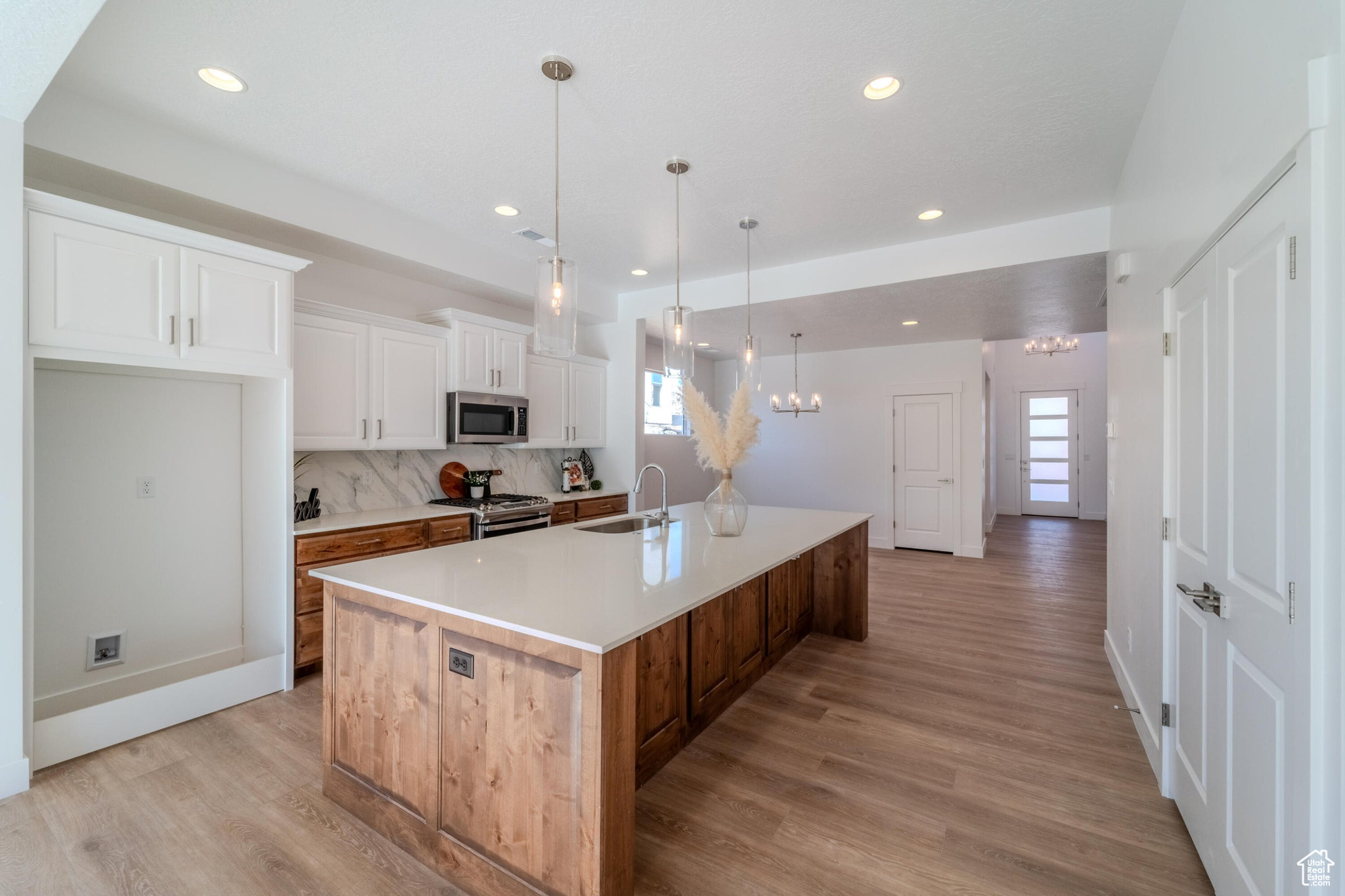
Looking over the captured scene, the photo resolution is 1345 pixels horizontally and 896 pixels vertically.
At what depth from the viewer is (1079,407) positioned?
967 cm

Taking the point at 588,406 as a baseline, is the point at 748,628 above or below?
below

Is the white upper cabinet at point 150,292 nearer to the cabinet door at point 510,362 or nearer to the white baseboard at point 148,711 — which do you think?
the white baseboard at point 148,711

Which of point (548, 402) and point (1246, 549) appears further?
point (548, 402)

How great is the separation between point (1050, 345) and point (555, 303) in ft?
29.2

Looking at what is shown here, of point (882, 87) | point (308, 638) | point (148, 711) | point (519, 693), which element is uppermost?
Answer: point (882, 87)

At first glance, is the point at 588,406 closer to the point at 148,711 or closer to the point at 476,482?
the point at 476,482

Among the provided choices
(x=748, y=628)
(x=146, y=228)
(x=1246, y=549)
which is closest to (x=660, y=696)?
(x=748, y=628)

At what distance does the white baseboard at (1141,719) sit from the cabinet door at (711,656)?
1721 millimetres

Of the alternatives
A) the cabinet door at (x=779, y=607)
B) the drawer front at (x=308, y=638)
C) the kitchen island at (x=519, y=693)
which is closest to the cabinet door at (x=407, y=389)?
the drawer front at (x=308, y=638)

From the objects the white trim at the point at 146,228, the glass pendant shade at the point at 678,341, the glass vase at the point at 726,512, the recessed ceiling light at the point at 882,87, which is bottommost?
the glass vase at the point at 726,512

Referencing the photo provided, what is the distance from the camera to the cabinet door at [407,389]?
12.1ft

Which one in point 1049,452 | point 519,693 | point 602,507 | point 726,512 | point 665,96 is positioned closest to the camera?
point 519,693

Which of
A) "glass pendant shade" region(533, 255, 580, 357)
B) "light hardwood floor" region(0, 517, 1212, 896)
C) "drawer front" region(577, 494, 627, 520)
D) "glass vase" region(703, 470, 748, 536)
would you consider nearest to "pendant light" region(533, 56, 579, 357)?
"glass pendant shade" region(533, 255, 580, 357)

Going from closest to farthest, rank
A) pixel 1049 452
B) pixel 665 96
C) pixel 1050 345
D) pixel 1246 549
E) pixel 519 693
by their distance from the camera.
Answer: pixel 1246 549, pixel 519 693, pixel 665 96, pixel 1050 345, pixel 1049 452
